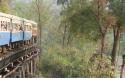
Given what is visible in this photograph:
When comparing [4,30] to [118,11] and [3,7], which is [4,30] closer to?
[118,11]

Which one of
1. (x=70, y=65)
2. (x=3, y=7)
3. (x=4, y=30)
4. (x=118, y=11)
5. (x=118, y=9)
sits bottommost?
(x=70, y=65)

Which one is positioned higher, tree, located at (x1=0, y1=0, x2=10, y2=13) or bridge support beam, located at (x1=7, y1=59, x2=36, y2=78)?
tree, located at (x1=0, y1=0, x2=10, y2=13)

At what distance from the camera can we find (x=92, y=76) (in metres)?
29.5

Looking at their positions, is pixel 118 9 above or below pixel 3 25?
above

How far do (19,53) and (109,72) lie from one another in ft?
33.6

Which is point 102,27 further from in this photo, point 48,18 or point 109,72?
point 48,18

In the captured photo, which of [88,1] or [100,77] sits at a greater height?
[88,1]

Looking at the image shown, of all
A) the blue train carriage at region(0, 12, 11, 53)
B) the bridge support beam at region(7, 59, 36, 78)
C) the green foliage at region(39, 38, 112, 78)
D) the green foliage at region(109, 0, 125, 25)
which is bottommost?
the green foliage at region(39, 38, 112, 78)

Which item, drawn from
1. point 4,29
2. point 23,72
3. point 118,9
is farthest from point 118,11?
point 4,29

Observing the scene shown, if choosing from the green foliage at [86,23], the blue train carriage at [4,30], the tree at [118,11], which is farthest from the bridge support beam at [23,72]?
the tree at [118,11]

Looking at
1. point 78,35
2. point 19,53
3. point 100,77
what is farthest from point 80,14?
point 19,53

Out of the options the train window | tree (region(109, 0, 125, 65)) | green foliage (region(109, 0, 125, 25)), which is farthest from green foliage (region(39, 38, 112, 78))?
the train window

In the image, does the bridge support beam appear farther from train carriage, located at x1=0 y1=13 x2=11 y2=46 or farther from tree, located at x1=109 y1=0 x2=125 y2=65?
tree, located at x1=109 y1=0 x2=125 y2=65

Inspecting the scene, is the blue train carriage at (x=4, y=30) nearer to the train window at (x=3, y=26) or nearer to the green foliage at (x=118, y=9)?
the train window at (x=3, y=26)
